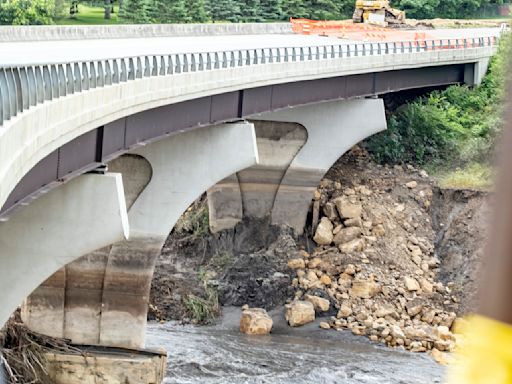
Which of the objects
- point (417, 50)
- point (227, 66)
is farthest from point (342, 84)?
point (227, 66)

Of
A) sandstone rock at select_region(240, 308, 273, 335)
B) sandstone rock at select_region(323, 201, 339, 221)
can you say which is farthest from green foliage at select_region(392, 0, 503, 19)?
sandstone rock at select_region(240, 308, 273, 335)

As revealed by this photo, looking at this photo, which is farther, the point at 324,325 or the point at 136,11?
the point at 136,11

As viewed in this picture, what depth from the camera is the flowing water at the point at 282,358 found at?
33.1 meters

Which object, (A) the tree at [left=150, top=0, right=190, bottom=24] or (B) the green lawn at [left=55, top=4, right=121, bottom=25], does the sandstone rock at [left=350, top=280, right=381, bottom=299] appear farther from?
(B) the green lawn at [left=55, top=4, right=121, bottom=25]

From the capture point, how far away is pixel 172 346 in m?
35.8

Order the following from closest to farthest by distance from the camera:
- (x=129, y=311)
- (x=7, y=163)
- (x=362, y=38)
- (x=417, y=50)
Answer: (x=7, y=163) < (x=129, y=311) < (x=417, y=50) < (x=362, y=38)

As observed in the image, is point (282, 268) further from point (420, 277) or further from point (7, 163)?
point (7, 163)

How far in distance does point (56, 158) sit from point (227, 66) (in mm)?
12220

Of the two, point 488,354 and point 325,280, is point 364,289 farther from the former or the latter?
point 488,354

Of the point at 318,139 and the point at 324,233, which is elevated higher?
the point at 318,139

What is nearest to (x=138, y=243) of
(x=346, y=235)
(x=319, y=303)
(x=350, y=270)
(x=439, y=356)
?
(x=319, y=303)

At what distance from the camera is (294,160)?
4675 centimetres

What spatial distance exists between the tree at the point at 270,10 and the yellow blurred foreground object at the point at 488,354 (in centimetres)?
6566

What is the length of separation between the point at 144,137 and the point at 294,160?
17.7 meters
